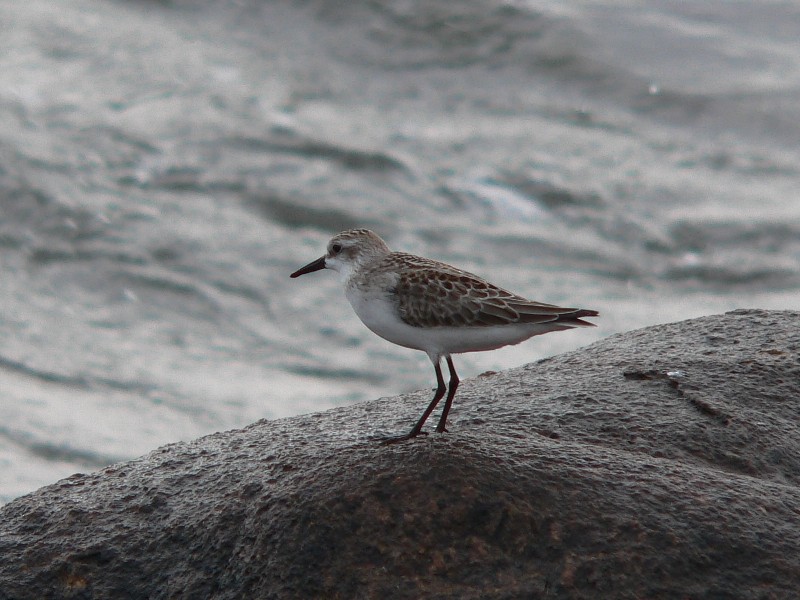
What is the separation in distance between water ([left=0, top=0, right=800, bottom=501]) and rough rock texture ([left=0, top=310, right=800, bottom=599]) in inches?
273

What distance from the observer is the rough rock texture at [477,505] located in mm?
4387

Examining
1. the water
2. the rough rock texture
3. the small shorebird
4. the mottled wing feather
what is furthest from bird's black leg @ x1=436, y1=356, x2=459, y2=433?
the water

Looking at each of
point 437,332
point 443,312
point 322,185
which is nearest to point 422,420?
point 437,332

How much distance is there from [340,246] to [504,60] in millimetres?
14388

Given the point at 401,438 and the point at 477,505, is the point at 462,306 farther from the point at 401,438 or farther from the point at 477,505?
the point at 477,505

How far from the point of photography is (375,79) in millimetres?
19281

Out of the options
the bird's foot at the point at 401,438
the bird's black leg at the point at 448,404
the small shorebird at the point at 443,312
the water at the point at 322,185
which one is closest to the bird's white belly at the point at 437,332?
the small shorebird at the point at 443,312

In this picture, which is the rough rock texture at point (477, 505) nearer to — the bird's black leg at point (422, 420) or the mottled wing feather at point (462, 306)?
the bird's black leg at point (422, 420)

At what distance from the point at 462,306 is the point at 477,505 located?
3.72 feet

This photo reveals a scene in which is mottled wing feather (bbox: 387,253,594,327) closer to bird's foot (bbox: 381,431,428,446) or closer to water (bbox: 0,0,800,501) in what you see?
bird's foot (bbox: 381,431,428,446)

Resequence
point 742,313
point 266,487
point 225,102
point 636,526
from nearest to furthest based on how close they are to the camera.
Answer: point 636,526 < point 266,487 < point 742,313 < point 225,102

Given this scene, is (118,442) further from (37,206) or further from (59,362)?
(37,206)

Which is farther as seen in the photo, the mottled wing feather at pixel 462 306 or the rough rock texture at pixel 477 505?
the mottled wing feather at pixel 462 306

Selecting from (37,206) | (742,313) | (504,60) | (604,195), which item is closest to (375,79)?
(504,60)
